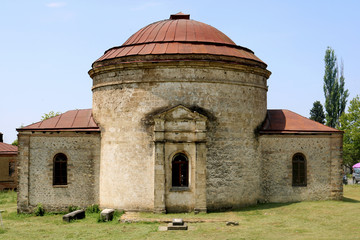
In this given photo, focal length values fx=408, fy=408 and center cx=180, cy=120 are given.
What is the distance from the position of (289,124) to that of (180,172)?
6.64m

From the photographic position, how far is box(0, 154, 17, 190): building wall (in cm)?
3281

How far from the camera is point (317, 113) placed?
62594mm

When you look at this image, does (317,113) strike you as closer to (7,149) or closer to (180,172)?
(7,149)

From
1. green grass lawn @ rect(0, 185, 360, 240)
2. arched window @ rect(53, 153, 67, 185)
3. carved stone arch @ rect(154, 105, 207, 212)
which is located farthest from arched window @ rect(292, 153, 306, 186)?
arched window @ rect(53, 153, 67, 185)

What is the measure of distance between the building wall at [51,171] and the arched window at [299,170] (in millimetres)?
9667

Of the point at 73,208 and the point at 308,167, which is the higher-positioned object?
the point at 308,167

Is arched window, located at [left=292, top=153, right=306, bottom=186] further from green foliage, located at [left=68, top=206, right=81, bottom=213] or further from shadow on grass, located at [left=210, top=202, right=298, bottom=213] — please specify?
green foliage, located at [left=68, top=206, right=81, bottom=213]

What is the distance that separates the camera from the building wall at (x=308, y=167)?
20016 mm

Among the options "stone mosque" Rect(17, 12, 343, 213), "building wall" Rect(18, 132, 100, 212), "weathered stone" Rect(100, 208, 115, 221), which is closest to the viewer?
"weathered stone" Rect(100, 208, 115, 221)

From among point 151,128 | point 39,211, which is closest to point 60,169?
point 39,211

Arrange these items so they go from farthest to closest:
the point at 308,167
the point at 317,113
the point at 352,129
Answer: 1. the point at 317,113
2. the point at 352,129
3. the point at 308,167

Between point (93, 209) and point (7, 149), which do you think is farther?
point (7, 149)

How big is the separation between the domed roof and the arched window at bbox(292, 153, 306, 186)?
494cm

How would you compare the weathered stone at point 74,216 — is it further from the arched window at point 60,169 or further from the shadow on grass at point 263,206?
the shadow on grass at point 263,206
